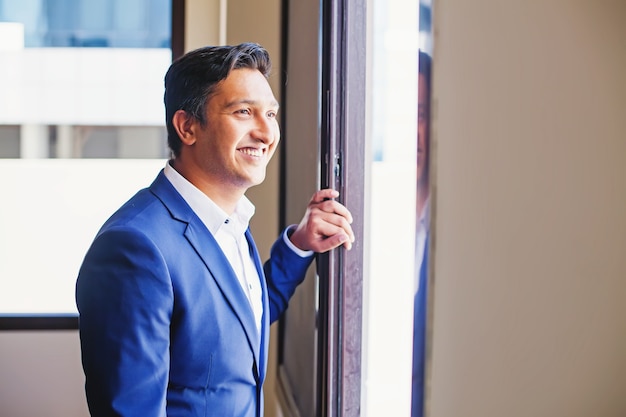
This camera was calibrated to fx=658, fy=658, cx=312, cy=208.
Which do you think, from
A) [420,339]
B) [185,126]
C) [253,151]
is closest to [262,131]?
[253,151]

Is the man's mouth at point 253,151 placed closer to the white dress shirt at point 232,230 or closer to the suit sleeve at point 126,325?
the white dress shirt at point 232,230

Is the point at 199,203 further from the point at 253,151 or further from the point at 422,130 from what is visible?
the point at 422,130

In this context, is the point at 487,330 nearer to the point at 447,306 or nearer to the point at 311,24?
the point at 447,306

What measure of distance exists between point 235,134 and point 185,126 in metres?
0.10

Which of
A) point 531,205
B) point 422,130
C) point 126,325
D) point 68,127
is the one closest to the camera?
point 531,205

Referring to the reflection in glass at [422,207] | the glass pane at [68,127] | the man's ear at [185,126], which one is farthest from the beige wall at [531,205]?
the glass pane at [68,127]

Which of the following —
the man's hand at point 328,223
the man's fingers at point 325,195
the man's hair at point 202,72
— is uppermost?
the man's hair at point 202,72

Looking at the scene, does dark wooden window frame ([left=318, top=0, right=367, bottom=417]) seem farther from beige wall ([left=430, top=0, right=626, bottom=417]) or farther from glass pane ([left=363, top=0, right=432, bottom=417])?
beige wall ([left=430, top=0, right=626, bottom=417])

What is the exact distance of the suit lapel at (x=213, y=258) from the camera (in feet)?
3.82

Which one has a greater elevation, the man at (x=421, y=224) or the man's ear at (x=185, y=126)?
the man's ear at (x=185, y=126)

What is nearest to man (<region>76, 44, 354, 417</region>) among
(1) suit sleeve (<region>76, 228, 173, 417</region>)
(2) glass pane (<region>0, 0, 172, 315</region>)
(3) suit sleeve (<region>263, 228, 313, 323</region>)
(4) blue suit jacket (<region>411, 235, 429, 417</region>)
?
(1) suit sleeve (<region>76, 228, 173, 417</region>)

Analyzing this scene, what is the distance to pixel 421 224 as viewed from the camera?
0.87 m

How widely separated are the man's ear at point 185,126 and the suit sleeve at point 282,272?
373mm

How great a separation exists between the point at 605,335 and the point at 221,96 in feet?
2.76
